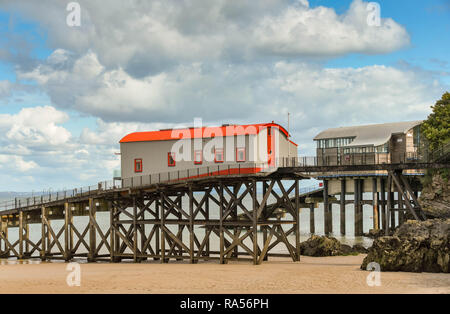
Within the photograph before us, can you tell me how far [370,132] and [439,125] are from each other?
1290 cm

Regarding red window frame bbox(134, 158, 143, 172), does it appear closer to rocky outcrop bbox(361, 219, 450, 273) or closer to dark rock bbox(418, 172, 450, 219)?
rocky outcrop bbox(361, 219, 450, 273)

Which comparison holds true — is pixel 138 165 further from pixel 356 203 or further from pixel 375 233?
pixel 356 203

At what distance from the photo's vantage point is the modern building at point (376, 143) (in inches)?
2314

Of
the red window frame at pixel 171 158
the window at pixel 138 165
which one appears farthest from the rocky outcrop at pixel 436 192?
the window at pixel 138 165

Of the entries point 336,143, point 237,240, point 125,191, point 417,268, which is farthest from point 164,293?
point 336,143

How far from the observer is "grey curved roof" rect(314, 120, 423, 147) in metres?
59.7

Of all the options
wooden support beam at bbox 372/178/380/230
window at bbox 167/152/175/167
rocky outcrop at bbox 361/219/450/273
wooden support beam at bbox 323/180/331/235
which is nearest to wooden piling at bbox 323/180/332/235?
wooden support beam at bbox 323/180/331/235

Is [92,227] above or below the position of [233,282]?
above

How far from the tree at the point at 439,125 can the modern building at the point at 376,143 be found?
633cm

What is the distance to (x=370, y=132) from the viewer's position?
6191 centimetres

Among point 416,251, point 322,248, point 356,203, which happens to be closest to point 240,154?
point 322,248
